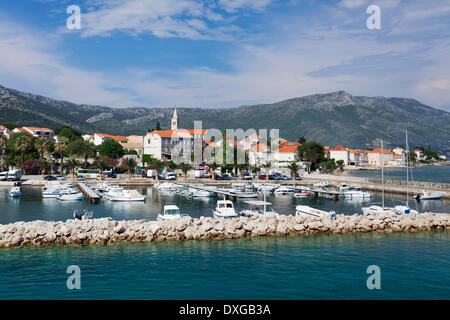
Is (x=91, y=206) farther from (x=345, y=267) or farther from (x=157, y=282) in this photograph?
(x=345, y=267)

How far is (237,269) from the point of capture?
73.4 feet

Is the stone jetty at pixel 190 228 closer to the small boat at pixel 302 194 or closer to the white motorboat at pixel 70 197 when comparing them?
the white motorboat at pixel 70 197

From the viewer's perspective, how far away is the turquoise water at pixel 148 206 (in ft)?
144

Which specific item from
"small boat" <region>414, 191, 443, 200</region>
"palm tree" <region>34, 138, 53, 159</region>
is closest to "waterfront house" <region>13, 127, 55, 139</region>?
"palm tree" <region>34, 138, 53, 159</region>

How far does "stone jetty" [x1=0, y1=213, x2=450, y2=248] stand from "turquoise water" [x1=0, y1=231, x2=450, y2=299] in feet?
3.70

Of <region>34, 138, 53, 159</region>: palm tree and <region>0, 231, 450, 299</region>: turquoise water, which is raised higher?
<region>34, 138, 53, 159</region>: palm tree

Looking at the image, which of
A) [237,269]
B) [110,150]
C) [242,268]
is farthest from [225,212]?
[110,150]

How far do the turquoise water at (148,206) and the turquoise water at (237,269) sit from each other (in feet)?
55.0

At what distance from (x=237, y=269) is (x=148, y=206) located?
3219 centimetres

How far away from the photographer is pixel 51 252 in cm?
2581

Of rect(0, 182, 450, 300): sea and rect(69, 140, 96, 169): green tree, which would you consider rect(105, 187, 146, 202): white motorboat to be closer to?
rect(0, 182, 450, 300): sea

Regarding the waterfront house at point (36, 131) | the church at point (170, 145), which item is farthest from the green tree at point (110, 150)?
the waterfront house at point (36, 131)

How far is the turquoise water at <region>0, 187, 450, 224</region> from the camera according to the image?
144 feet

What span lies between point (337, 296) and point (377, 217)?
18.2m
